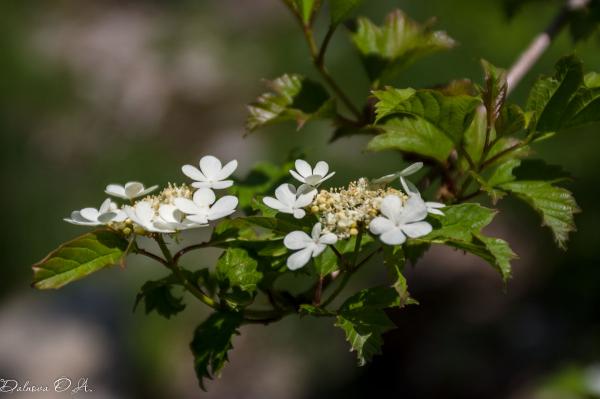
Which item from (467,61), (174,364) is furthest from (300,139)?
(174,364)

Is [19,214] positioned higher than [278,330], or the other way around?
[19,214]

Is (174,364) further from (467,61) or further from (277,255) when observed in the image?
(277,255)

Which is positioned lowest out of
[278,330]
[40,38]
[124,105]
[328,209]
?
[278,330]

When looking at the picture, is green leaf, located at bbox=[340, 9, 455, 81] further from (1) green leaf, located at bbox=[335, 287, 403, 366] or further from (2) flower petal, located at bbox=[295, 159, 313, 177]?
(1) green leaf, located at bbox=[335, 287, 403, 366]

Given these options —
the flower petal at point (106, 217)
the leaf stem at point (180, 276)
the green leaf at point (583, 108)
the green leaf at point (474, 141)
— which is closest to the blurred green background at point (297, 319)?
the green leaf at point (474, 141)

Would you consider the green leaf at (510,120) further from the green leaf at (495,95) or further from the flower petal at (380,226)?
the flower petal at (380,226)

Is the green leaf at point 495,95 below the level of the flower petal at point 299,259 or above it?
above
